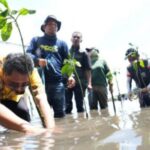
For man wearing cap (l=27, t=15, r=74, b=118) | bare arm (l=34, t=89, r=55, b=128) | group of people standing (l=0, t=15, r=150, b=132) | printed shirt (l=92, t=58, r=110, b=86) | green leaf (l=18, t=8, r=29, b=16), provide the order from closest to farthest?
group of people standing (l=0, t=15, r=150, b=132)
bare arm (l=34, t=89, r=55, b=128)
green leaf (l=18, t=8, r=29, b=16)
man wearing cap (l=27, t=15, r=74, b=118)
printed shirt (l=92, t=58, r=110, b=86)

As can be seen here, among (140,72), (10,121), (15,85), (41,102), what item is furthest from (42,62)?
(140,72)

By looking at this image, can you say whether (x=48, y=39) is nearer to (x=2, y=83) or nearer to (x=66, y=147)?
(x=2, y=83)

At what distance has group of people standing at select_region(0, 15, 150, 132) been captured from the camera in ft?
12.7

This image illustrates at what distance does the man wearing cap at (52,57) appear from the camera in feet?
21.9

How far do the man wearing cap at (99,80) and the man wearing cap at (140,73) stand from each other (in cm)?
72

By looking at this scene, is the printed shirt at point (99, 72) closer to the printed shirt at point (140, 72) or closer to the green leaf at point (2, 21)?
the printed shirt at point (140, 72)

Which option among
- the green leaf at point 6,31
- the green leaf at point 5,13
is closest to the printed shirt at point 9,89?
the green leaf at point 6,31

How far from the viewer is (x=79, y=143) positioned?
9.51ft

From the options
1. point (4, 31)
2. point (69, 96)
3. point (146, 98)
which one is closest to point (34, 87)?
point (4, 31)

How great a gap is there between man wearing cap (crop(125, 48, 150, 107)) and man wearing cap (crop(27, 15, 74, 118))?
291 cm

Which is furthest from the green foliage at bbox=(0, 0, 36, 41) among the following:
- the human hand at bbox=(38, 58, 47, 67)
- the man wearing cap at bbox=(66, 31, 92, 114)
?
the man wearing cap at bbox=(66, 31, 92, 114)

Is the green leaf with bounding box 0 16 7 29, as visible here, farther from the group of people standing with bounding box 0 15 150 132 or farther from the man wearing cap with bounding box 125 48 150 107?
the man wearing cap with bounding box 125 48 150 107

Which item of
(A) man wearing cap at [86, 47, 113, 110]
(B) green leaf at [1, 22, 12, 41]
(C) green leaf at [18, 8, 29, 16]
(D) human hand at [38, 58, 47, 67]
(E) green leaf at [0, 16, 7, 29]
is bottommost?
(A) man wearing cap at [86, 47, 113, 110]

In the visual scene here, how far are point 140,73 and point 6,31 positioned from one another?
578 cm
